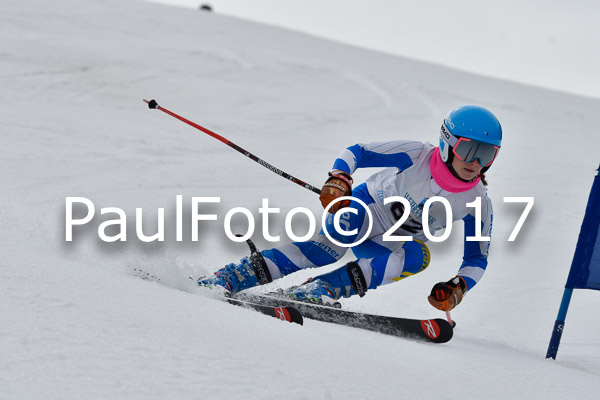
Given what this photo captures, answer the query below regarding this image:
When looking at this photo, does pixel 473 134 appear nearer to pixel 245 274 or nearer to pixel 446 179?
pixel 446 179

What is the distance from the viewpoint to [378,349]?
2721 millimetres

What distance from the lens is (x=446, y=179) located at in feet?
Result: 12.7

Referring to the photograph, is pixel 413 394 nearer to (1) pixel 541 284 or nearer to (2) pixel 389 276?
(2) pixel 389 276

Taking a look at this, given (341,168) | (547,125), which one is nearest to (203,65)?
(547,125)

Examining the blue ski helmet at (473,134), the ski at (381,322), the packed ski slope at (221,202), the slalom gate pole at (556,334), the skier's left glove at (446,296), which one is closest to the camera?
the packed ski slope at (221,202)

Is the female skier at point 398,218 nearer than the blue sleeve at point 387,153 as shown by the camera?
Yes

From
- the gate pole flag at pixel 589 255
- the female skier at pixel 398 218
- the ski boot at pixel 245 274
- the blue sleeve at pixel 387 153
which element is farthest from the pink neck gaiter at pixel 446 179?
the ski boot at pixel 245 274

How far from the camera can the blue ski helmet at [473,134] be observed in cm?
365

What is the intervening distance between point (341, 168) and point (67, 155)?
398 cm

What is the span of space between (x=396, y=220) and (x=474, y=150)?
0.68 metres

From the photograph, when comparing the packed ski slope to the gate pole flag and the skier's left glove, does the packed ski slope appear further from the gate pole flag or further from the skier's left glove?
the gate pole flag

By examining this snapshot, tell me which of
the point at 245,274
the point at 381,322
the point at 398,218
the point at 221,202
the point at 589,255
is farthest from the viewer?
the point at 221,202

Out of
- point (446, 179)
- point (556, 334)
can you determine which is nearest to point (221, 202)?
point (446, 179)

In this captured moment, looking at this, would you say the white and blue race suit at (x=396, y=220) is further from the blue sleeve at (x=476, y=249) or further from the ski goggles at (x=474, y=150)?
the ski goggles at (x=474, y=150)
